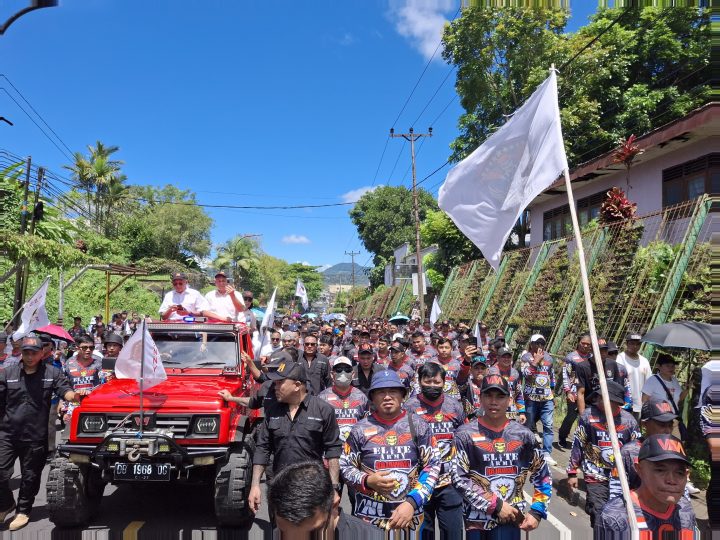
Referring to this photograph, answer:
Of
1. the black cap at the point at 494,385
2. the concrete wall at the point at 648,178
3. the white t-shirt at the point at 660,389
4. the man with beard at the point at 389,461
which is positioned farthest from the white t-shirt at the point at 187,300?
the concrete wall at the point at 648,178

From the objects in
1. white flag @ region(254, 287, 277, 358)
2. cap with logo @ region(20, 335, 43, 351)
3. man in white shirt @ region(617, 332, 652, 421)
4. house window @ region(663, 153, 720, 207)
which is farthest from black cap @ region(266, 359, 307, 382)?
house window @ region(663, 153, 720, 207)

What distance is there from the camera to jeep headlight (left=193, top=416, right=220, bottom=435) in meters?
5.38

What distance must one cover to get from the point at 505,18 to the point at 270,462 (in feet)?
72.2

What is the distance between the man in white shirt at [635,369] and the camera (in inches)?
295

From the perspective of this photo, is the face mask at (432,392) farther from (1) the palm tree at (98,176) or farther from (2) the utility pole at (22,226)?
(1) the palm tree at (98,176)

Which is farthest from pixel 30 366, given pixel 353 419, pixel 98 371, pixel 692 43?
pixel 692 43

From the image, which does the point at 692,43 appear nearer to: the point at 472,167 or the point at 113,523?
the point at 472,167

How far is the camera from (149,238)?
42125 mm

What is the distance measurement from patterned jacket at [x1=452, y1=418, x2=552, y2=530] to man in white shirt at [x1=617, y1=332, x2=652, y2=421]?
450 centimetres

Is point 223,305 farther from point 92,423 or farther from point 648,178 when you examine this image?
point 648,178

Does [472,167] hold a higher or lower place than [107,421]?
higher

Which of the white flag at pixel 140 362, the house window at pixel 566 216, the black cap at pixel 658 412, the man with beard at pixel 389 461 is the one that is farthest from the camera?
the house window at pixel 566 216

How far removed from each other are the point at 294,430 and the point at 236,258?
55.5 m

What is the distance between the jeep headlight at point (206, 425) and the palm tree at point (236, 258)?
50775 mm
